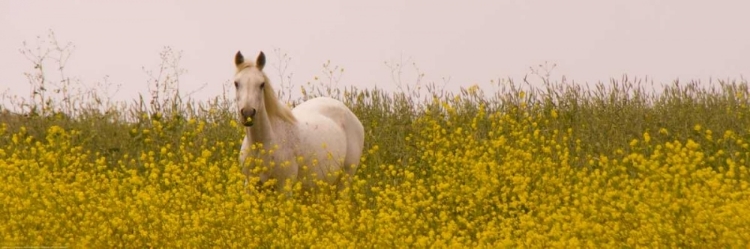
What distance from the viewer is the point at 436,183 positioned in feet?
36.1

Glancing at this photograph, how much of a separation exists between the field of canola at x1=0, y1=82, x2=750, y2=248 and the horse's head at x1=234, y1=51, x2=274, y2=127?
545 mm

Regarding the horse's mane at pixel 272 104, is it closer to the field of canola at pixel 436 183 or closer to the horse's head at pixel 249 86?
the horse's head at pixel 249 86

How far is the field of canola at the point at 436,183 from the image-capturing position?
7.18 metres

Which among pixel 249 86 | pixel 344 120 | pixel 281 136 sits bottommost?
pixel 281 136

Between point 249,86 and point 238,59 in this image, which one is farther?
point 238,59

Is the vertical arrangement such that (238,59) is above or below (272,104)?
above

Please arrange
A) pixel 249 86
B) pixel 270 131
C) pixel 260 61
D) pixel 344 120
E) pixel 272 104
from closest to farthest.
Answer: pixel 249 86
pixel 260 61
pixel 270 131
pixel 272 104
pixel 344 120

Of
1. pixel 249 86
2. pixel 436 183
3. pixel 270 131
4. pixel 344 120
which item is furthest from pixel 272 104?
pixel 436 183

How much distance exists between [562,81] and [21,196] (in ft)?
24.8

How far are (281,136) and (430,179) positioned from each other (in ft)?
9.48

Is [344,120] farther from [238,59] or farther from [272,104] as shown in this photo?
[238,59]

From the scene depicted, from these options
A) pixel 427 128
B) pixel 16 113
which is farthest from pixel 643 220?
pixel 16 113

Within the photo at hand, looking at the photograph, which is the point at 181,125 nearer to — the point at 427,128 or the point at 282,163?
the point at 427,128

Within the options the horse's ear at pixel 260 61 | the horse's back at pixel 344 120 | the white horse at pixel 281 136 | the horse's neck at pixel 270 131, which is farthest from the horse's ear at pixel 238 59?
the horse's back at pixel 344 120
